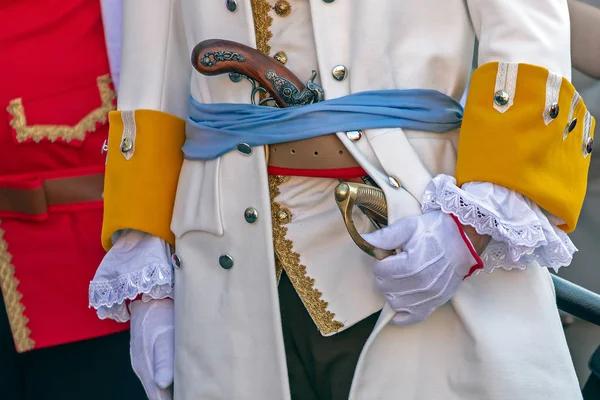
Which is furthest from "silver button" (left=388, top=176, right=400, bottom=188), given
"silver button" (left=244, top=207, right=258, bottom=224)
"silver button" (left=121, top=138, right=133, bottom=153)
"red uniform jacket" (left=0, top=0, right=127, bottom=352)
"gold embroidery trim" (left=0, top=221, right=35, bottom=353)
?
"gold embroidery trim" (left=0, top=221, right=35, bottom=353)

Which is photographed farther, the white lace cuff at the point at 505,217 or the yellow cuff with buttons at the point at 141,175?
the yellow cuff with buttons at the point at 141,175

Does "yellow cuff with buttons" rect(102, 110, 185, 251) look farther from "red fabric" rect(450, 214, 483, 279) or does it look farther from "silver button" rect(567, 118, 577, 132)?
"silver button" rect(567, 118, 577, 132)

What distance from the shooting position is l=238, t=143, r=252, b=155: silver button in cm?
136

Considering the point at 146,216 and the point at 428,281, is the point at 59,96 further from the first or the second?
the point at 428,281

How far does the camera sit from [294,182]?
1372mm

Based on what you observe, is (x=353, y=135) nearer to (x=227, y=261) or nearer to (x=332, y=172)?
(x=332, y=172)

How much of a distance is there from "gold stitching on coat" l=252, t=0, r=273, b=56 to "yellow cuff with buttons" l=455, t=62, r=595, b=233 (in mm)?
349

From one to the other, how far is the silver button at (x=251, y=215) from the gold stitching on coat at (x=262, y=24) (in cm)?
25

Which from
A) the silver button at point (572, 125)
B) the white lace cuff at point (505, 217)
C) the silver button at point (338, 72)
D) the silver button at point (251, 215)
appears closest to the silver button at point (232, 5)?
the silver button at point (338, 72)

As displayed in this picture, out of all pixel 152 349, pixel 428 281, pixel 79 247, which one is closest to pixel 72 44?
pixel 79 247

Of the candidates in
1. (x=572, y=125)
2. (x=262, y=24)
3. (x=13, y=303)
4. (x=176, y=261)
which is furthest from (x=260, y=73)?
(x=13, y=303)

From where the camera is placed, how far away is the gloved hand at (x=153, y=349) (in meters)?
1.47

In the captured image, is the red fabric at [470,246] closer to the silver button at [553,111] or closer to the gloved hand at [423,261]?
the gloved hand at [423,261]

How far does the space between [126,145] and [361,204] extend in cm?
49
